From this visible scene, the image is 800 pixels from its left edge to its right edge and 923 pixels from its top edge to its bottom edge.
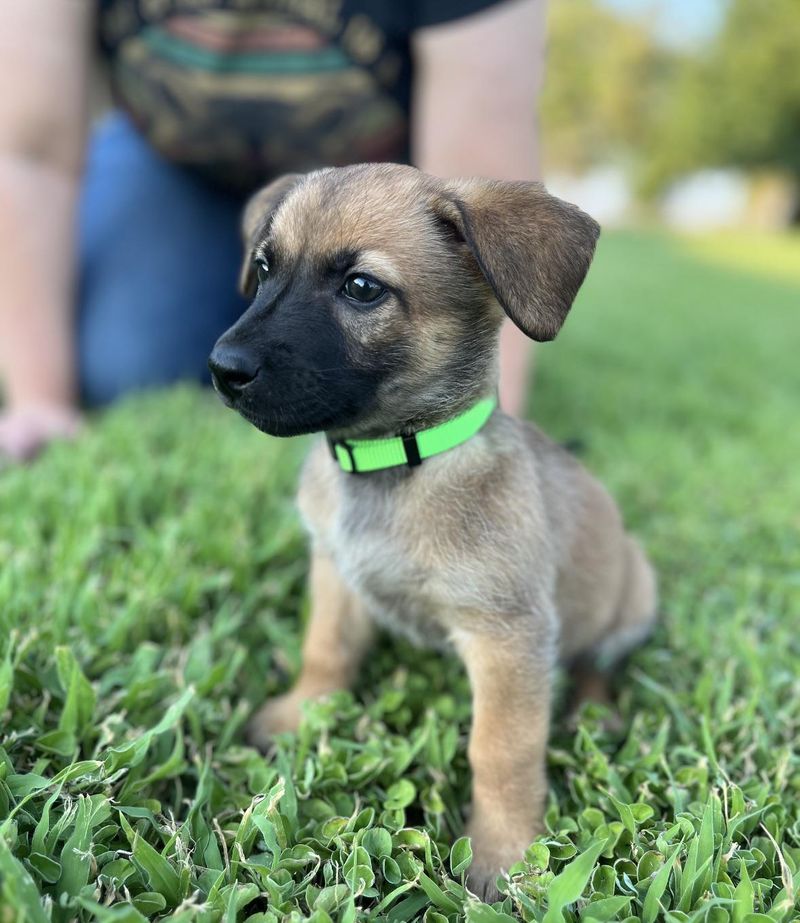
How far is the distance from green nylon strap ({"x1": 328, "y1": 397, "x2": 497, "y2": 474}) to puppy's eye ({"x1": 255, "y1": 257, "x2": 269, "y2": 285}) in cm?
46

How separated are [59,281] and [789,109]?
43437mm

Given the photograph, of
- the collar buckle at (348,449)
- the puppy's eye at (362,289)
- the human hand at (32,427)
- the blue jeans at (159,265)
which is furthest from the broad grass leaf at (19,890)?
the blue jeans at (159,265)

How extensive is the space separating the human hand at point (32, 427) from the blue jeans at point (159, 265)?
75cm

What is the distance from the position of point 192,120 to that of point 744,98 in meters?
42.0

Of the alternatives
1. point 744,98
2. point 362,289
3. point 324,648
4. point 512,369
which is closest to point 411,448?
point 362,289

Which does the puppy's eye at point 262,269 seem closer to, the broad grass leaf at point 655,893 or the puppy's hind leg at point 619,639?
the puppy's hind leg at point 619,639

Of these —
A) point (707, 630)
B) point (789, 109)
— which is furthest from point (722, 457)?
point (789, 109)

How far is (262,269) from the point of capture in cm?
202

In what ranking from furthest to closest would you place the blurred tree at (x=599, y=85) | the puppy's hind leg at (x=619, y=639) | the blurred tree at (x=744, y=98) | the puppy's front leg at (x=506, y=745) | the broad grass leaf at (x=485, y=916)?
the blurred tree at (x=599, y=85) < the blurred tree at (x=744, y=98) < the puppy's hind leg at (x=619, y=639) < the puppy's front leg at (x=506, y=745) < the broad grass leaf at (x=485, y=916)

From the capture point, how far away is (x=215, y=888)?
1486 mm

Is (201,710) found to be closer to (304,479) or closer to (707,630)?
(304,479)

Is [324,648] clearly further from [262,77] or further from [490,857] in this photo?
[262,77]

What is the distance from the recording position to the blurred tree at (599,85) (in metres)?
47.4

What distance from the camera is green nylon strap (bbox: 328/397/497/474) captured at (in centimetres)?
196
